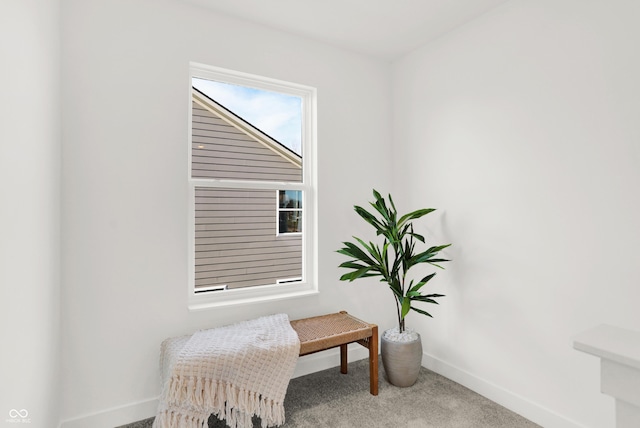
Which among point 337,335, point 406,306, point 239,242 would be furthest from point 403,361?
point 239,242

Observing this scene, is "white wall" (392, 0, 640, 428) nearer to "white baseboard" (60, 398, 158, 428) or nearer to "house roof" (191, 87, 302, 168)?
"house roof" (191, 87, 302, 168)

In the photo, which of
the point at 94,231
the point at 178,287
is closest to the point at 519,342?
the point at 178,287

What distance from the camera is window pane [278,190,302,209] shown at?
8.97 feet

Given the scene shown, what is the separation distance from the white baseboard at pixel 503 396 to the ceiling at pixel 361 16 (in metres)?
2.55

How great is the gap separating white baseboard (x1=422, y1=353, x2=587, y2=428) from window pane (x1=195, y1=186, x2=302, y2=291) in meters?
1.33

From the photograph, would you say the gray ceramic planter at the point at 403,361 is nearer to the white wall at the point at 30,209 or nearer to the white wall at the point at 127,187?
the white wall at the point at 127,187

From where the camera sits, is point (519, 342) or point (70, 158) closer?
point (70, 158)

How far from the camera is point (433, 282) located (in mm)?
2779

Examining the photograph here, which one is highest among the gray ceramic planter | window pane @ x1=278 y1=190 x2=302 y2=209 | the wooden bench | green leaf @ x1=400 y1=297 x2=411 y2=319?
window pane @ x1=278 y1=190 x2=302 y2=209

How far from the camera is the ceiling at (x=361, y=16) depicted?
228 cm

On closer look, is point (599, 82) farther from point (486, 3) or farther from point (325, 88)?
point (325, 88)

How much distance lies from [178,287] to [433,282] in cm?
191

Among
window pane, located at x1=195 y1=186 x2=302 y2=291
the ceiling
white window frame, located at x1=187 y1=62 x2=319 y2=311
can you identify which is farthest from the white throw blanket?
the ceiling

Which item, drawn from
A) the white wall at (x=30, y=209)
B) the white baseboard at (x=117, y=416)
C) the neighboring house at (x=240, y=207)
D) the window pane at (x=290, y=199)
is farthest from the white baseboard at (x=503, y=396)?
the white wall at (x=30, y=209)
